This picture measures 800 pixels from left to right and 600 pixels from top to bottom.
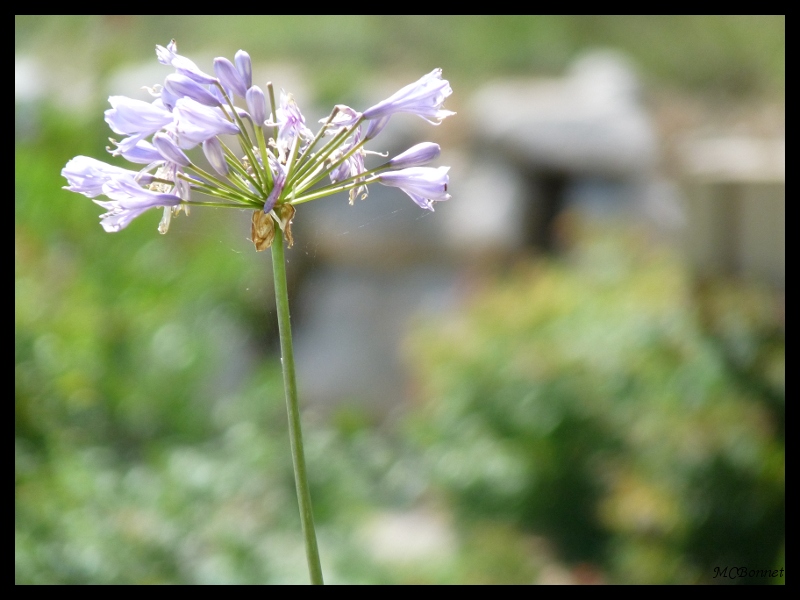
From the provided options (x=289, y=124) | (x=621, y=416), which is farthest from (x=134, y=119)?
(x=621, y=416)

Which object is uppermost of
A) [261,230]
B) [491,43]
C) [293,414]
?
[491,43]

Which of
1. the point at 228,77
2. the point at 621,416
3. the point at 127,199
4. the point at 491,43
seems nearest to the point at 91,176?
the point at 127,199

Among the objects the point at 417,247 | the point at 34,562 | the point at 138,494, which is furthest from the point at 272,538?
the point at 417,247

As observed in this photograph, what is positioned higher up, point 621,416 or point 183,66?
point 183,66

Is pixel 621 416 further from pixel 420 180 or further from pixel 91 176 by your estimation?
pixel 91 176

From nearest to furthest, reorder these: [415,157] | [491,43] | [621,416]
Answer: [415,157]
[621,416]
[491,43]

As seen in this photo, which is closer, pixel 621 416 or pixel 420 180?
pixel 420 180

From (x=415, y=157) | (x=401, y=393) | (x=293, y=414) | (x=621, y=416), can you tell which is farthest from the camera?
(x=401, y=393)
